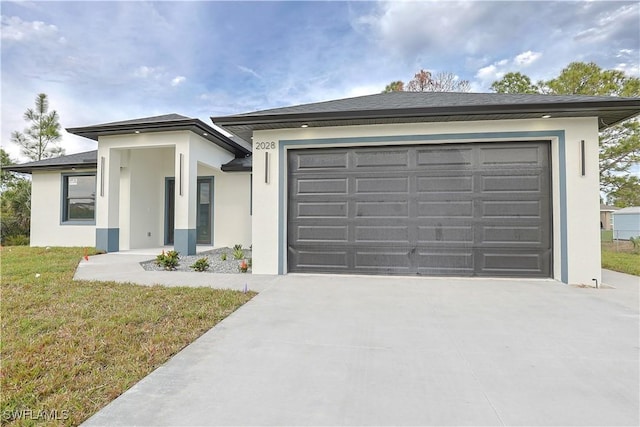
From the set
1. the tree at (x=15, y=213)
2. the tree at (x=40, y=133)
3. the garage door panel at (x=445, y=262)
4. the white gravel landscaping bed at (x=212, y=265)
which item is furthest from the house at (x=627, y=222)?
the tree at (x=40, y=133)

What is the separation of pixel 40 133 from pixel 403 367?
28675 millimetres

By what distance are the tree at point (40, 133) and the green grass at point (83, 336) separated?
2179 cm

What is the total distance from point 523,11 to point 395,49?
5600 mm

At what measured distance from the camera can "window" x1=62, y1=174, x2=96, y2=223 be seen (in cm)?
1102

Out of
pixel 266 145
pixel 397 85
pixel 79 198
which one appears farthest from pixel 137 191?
pixel 397 85

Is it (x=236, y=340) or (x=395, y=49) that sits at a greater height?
(x=395, y=49)

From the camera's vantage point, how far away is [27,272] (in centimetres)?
607

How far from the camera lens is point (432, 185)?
6055 mm

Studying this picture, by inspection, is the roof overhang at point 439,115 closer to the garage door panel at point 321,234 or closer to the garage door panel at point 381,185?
the garage door panel at point 381,185

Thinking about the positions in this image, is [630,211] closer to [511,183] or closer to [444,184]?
[511,183]

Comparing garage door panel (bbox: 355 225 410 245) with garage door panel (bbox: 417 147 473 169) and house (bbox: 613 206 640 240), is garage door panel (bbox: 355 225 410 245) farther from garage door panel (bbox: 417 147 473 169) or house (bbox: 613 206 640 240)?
house (bbox: 613 206 640 240)

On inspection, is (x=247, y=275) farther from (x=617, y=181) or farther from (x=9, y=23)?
(x=617, y=181)

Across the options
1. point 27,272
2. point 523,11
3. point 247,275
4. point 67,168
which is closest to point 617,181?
point 523,11

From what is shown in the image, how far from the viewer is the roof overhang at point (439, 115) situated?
16.8 ft
